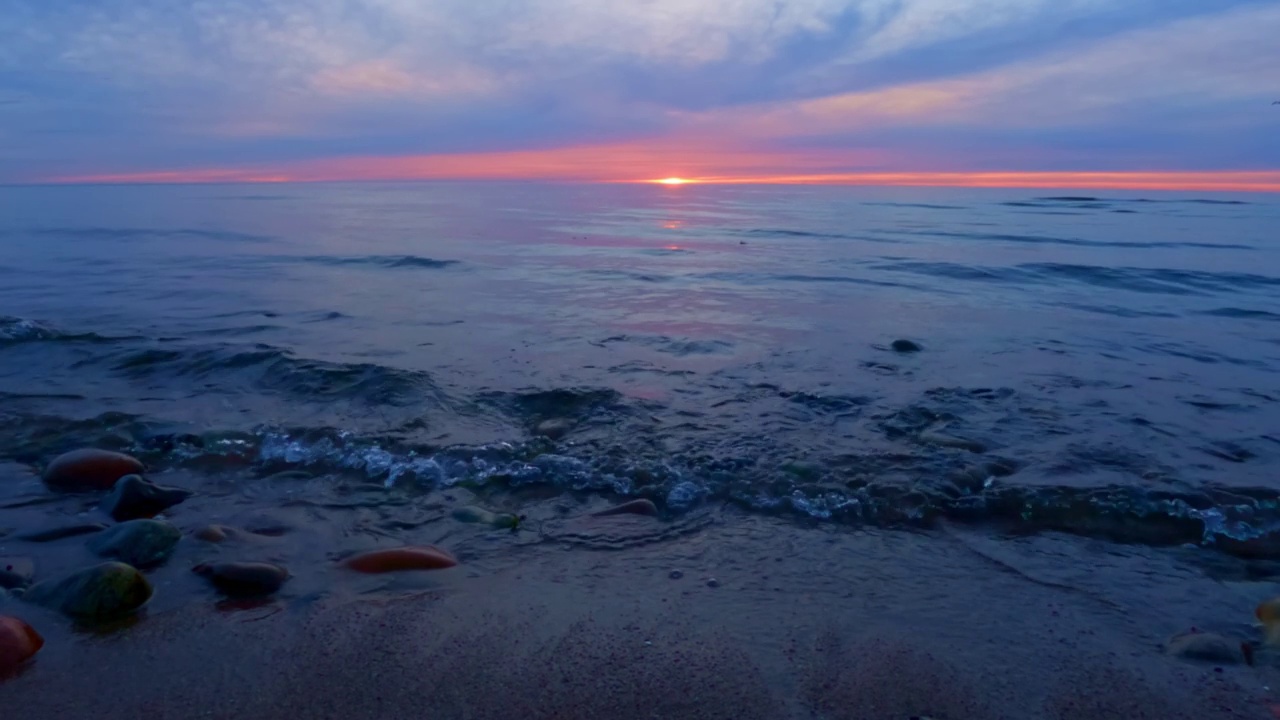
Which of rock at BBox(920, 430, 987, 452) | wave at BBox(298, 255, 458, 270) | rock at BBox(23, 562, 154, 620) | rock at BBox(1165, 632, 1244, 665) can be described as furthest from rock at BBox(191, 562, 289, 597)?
wave at BBox(298, 255, 458, 270)

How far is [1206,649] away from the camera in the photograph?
344 centimetres

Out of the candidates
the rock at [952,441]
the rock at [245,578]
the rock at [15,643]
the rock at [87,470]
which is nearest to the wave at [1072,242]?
the rock at [952,441]

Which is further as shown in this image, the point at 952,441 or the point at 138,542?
the point at 952,441

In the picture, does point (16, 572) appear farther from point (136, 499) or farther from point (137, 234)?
point (137, 234)

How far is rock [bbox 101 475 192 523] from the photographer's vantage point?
483 centimetres

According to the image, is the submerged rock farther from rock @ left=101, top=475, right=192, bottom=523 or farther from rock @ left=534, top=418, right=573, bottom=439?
rock @ left=101, top=475, right=192, bottom=523

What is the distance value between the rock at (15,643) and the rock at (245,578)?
2.35 ft

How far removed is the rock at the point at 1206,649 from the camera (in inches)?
134

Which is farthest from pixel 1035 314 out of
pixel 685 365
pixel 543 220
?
pixel 543 220

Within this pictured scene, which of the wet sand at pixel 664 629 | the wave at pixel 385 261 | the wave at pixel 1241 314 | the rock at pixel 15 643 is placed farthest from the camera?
the wave at pixel 385 261

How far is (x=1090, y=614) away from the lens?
3.79m

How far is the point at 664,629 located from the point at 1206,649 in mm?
2221

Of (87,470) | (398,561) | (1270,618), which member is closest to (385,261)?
(87,470)

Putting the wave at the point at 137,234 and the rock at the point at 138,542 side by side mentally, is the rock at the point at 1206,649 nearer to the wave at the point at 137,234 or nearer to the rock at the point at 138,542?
the rock at the point at 138,542
